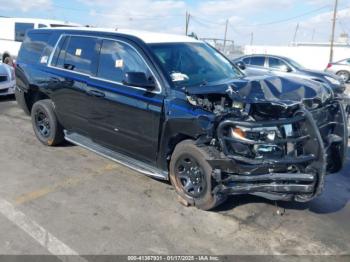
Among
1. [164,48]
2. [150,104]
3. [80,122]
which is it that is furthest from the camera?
[80,122]

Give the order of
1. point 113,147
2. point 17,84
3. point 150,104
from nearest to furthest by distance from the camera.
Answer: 1. point 150,104
2. point 113,147
3. point 17,84

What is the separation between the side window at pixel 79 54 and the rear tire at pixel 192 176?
187 centimetres

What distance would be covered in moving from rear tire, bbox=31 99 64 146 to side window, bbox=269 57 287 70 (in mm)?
10030

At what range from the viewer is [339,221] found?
414 cm

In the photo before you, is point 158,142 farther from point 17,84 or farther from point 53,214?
point 17,84

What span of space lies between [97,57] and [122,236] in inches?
Answer: 100

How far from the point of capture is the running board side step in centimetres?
455

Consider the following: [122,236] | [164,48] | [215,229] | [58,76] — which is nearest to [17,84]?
[58,76]

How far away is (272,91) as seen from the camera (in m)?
3.93

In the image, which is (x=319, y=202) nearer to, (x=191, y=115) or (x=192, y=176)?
(x=192, y=176)

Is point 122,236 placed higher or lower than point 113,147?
lower

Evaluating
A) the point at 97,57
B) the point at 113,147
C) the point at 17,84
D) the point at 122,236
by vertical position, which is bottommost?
the point at 122,236

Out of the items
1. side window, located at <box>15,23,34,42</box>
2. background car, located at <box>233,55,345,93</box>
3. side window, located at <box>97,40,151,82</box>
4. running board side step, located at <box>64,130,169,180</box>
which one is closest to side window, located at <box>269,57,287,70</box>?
background car, located at <box>233,55,345,93</box>

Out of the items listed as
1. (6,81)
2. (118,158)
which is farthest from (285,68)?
(118,158)
